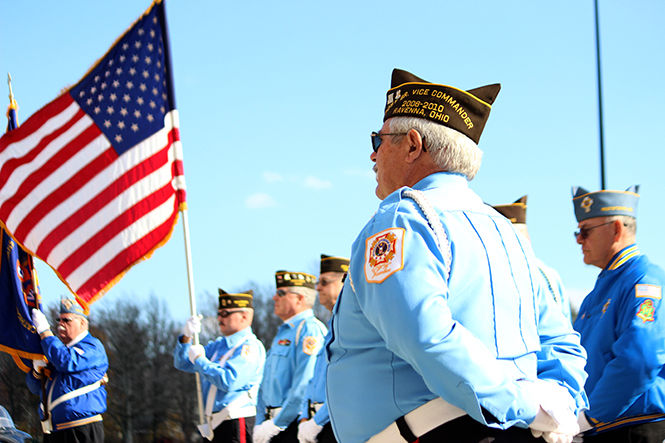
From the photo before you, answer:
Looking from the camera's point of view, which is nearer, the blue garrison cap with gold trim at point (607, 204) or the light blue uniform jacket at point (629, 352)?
the light blue uniform jacket at point (629, 352)

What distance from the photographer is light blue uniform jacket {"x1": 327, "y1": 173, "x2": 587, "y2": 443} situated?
7.13 ft

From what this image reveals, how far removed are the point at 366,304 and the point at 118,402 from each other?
3679cm

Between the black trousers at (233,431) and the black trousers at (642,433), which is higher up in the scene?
the black trousers at (642,433)

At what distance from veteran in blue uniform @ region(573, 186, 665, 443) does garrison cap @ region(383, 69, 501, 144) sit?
8.79ft

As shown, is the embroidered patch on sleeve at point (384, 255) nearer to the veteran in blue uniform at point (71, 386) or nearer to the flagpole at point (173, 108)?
the flagpole at point (173, 108)

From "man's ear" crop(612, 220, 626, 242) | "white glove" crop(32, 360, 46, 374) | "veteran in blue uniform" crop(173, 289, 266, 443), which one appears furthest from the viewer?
"veteran in blue uniform" crop(173, 289, 266, 443)

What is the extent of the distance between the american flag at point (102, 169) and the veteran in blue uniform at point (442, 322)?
477 cm

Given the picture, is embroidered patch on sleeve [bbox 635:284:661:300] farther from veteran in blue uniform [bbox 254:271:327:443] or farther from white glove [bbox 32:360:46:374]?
white glove [bbox 32:360:46:374]

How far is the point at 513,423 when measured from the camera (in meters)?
2.23

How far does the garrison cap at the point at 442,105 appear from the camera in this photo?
2.73 m

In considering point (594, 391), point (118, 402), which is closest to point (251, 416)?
point (594, 391)

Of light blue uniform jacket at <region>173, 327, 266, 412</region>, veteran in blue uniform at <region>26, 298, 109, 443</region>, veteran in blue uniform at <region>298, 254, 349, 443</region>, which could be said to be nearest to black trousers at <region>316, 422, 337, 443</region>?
veteran in blue uniform at <region>298, 254, 349, 443</region>

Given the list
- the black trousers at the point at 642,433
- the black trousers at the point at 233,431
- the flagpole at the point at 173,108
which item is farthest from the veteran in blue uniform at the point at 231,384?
the black trousers at the point at 642,433

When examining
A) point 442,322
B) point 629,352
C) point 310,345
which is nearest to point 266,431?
point 310,345
